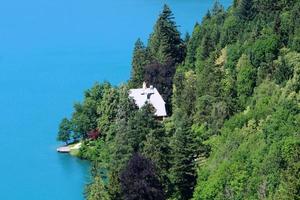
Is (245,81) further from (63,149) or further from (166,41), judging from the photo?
(166,41)

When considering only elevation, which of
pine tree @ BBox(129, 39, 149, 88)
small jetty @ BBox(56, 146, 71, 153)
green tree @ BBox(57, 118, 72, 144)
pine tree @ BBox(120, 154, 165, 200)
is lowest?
pine tree @ BBox(120, 154, 165, 200)

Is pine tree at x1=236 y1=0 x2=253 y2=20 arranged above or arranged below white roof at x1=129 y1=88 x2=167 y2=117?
above

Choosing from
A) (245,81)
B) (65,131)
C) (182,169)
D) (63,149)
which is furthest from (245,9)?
(182,169)

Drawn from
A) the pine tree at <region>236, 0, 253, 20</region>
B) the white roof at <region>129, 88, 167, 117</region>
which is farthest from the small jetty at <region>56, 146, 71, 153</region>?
the pine tree at <region>236, 0, 253, 20</region>

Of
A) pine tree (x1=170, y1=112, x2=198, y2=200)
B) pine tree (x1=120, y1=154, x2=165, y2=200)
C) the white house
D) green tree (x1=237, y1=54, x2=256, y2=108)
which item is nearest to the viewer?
pine tree (x1=120, y1=154, x2=165, y2=200)

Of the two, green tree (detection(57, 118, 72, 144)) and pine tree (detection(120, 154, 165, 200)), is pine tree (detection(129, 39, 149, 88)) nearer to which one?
green tree (detection(57, 118, 72, 144))

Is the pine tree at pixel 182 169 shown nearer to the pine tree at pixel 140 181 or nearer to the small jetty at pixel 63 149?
the pine tree at pixel 140 181
